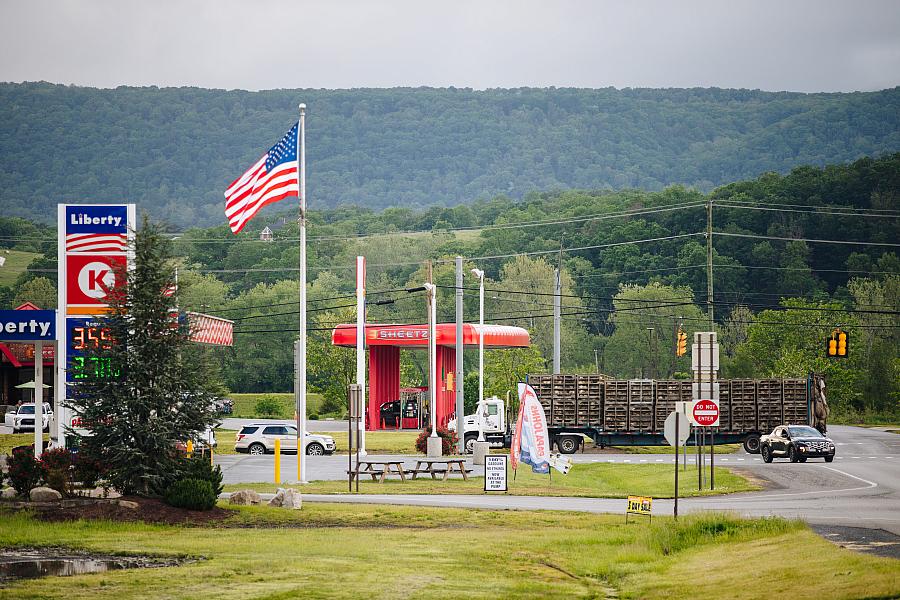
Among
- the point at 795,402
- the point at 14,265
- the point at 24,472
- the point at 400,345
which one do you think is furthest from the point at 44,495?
the point at 14,265

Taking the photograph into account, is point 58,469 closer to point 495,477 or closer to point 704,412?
point 495,477

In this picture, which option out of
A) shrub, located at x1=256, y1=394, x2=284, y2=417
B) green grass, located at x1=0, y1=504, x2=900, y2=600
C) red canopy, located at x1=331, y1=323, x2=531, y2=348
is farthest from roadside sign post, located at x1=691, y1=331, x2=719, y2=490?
shrub, located at x1=256, y1=394, x2=284, y2=417

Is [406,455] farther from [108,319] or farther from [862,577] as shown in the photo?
[862,577]

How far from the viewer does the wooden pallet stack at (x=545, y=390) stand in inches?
1939

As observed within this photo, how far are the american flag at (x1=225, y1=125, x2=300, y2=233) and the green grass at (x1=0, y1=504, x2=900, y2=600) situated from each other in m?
10.2

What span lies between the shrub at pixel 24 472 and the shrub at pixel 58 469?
5.4 inches

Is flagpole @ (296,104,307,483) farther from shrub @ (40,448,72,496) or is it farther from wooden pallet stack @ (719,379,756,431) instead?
wooden pallet stack @ (719,379,756,431)

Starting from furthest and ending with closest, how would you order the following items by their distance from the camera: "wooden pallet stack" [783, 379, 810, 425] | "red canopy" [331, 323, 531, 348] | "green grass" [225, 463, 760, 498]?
"red canopy" [331, 323, 531, 348] → "wooden pallet stack" [783, 379, 810, 425] → "green grass" [225, 463, 760, 498]

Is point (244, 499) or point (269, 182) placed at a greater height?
point (269, 182)

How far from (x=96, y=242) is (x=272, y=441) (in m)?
22.5

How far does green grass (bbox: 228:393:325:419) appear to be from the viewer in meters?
92.8

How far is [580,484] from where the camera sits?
36.7 meters

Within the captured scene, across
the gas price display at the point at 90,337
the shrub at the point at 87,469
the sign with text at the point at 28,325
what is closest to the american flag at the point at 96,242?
the sign with text at the point at 28,325

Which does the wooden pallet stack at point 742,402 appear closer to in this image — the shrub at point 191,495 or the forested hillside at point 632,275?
the shrub at point 191,495
